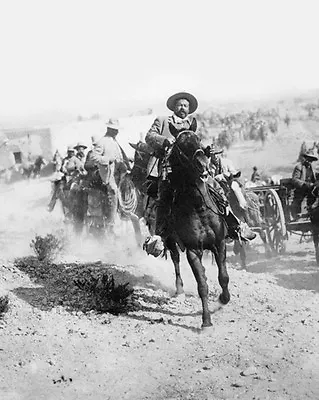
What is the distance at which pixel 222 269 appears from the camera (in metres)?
7.50

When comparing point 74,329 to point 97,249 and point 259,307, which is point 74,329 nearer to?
point 259,307

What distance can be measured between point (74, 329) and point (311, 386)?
292 cm

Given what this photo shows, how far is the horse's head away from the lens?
6.36 metres

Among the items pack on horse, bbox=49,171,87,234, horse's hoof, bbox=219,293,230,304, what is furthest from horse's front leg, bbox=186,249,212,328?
pack on horse, bbox=49,171,87,234

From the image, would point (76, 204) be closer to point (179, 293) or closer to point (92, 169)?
point (92, 169)

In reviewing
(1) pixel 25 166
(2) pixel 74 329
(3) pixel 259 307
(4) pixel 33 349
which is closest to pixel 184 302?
(3) pixel 259 307

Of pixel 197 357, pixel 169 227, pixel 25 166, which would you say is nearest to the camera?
pixel 197 357

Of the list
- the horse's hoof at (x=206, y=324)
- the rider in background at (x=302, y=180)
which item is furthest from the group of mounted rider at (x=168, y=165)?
the rider in background at (x=302, y=180)

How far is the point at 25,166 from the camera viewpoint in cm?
3962

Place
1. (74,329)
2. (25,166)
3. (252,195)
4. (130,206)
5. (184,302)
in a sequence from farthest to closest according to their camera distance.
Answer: (25,166)
(130,206)
(252,195)
(184,302)
(74,329)

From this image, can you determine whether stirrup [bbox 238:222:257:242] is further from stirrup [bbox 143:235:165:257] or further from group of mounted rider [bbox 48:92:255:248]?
stirrup [bbox 143:235:165:257]

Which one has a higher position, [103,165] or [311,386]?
[103,165]

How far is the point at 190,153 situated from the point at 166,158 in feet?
1.58

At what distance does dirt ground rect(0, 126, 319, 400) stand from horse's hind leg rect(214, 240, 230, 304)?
145mm
